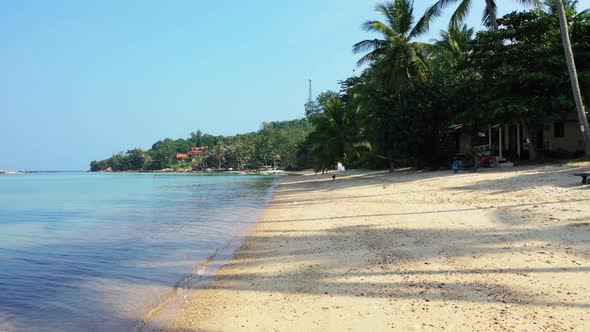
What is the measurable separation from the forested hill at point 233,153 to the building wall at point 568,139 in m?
57.0

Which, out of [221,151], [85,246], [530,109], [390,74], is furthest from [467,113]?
[221,151]

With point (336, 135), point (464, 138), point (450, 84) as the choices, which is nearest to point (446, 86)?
point (450, 84)

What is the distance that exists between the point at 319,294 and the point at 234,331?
1.17 metres

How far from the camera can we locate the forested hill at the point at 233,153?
95.4m

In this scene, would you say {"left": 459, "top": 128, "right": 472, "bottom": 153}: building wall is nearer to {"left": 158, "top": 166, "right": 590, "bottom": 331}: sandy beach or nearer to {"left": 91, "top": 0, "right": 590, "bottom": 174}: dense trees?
{"left": 91, "top": 0, "right": 590, "bottom": 174}: dense trees

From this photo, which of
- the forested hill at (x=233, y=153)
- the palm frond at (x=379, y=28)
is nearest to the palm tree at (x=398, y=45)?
the palm frond at (x=379, y=28)

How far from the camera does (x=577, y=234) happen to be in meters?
6.21

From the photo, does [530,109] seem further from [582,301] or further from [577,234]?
[582,301]

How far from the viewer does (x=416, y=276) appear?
16.4 ft

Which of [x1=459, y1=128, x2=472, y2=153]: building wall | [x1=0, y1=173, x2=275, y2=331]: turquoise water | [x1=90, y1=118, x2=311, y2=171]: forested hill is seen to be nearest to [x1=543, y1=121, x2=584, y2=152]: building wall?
[x1=459, y1=128, x2=472, y2=153]: building wall

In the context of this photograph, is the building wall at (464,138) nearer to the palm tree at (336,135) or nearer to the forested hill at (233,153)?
the palm tree at (336,135)

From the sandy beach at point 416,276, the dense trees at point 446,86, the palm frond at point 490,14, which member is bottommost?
the sandy beach at point 416,276

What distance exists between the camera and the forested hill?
9545cm

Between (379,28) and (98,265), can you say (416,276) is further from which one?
(379,28)
